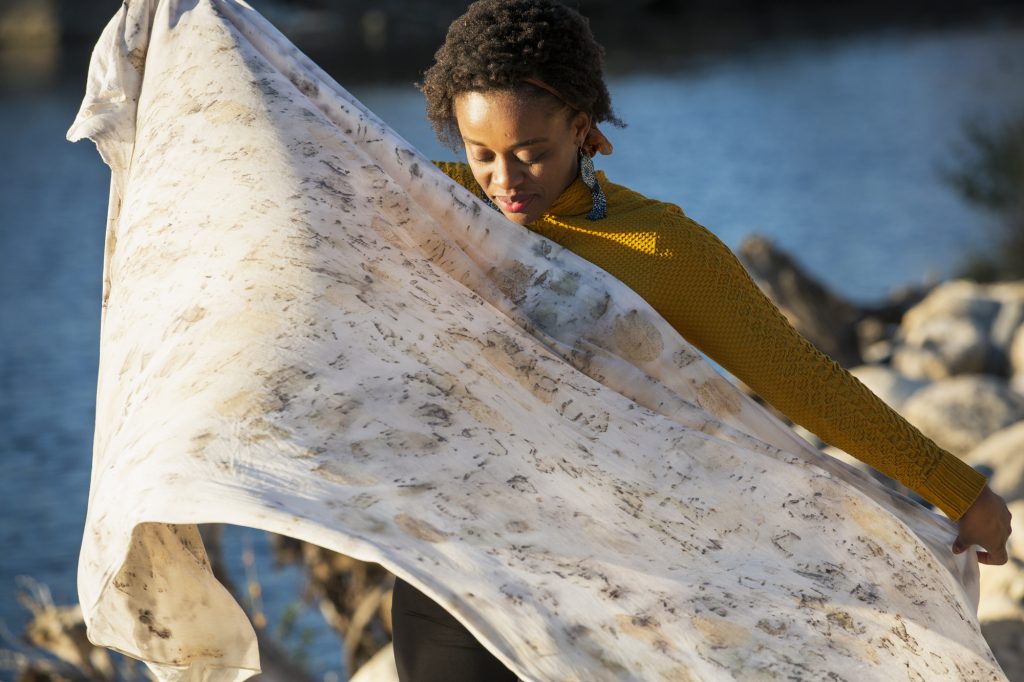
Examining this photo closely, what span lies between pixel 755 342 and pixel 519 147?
48 cm

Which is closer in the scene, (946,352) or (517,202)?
(517,202)

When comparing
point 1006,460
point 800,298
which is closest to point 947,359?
point 800,298

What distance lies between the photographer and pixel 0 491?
796 centimetres

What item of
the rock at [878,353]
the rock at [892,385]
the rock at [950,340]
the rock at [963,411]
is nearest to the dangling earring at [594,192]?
the rock at [963,411]

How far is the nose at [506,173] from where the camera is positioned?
6.81ft

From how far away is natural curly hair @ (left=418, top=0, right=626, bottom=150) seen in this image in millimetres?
2027

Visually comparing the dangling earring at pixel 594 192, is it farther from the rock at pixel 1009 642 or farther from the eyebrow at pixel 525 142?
the rock at pixel 1009 642

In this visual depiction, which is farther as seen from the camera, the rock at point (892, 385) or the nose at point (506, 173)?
the rock at point (892, 385)

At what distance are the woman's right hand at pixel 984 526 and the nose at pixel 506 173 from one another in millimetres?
899

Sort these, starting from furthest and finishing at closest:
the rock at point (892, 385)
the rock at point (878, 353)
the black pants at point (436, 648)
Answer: the rock at point (878, 353) → the rock at point (892, 385) → the black pants at point (436, 648)

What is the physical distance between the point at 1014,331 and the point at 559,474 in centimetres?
640

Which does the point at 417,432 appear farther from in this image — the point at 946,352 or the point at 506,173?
the point at 946,352

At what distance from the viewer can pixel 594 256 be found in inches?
82.7

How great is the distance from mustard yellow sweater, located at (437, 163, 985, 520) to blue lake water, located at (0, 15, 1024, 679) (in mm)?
3960
